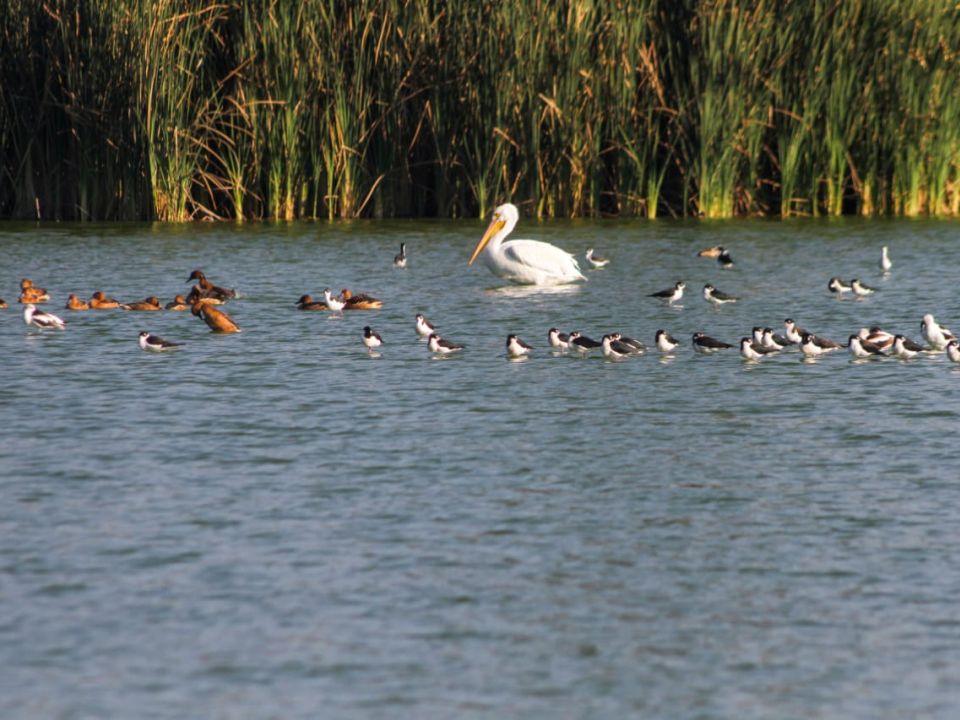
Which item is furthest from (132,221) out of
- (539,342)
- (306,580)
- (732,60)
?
(306,580)

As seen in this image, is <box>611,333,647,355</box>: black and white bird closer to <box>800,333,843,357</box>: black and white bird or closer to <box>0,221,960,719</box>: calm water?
<box>0,221,960,719</box>: calm water

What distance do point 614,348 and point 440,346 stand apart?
5.40ft

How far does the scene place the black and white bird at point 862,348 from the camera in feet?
50.0

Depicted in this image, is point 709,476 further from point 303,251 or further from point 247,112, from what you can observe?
point 247,112

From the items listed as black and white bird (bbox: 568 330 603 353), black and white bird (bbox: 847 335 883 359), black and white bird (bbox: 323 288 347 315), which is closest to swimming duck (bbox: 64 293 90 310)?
black and white bird (bbox: 323 288 347 315)

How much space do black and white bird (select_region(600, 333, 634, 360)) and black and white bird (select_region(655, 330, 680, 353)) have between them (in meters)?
0.33

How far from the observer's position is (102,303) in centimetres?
1875

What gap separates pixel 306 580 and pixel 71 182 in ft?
68.2

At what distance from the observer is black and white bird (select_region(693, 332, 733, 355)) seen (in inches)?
619

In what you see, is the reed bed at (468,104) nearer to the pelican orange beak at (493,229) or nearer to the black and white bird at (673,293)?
the pelican orange beak at (493,229)

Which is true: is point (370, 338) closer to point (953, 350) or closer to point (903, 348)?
point (903, 348)

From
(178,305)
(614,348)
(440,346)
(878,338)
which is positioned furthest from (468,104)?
(878,338)

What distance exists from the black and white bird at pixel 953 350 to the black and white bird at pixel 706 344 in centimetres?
211

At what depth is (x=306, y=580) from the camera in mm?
8094
